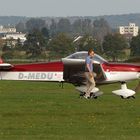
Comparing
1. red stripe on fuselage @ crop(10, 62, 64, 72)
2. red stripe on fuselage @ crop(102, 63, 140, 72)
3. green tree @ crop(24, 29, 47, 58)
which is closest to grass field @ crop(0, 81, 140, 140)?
red stripe on fuselage @ crop(102, 63, 140, 72)

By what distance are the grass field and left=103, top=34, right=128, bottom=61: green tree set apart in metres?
88.4

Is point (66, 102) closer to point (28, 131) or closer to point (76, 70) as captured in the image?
point (76, 70)

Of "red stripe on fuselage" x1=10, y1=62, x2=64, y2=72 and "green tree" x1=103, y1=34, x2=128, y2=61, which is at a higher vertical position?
"red stripe on fuselage" x1=10, y1=62, x2=64, y2=72

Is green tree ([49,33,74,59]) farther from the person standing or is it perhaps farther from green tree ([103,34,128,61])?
the person standing

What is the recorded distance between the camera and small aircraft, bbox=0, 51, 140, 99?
72.6 feet

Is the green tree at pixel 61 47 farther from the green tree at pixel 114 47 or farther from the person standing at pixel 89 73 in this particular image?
the person standing at pixel 89 73

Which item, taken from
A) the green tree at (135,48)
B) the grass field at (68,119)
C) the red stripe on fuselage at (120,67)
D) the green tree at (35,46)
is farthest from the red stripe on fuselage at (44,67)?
the green tree at (35,46)

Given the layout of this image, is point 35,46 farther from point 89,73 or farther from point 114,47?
point 89,73

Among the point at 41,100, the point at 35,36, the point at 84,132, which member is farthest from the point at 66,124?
the point at 35,36

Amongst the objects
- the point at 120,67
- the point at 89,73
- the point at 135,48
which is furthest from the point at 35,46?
the point at 89,73

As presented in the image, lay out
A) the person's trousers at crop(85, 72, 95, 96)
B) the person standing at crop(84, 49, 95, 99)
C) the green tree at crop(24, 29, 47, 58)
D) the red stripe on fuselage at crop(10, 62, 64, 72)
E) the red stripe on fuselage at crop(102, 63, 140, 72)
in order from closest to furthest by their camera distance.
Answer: the person's trousers at crop(85, 72, 95, 96) < the person standing at crop(84, 49, 95, 99) < the red stripe on fuselage at crop(102, 63, 140, 72) < the red stripe on fuselage at crop(10, 62, 64, 72) < the green tree at crop(24, 29, 47, 58)

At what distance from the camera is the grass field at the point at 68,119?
40.5ft

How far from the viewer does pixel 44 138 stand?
39.2 feet

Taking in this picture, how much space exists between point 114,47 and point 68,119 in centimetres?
9953
